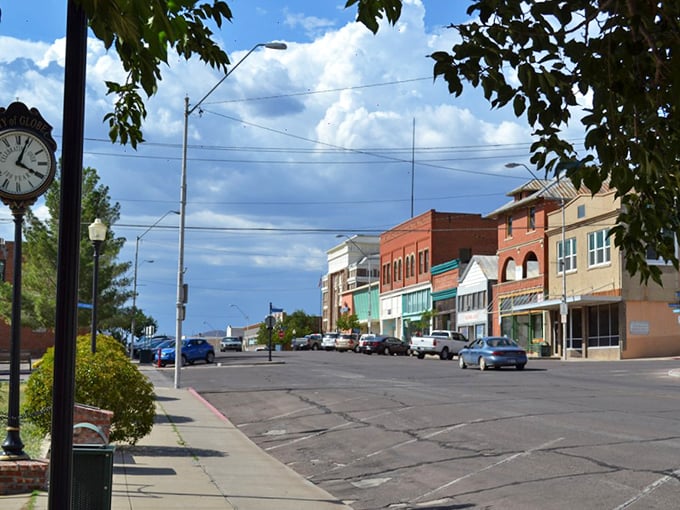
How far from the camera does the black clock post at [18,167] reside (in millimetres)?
9469

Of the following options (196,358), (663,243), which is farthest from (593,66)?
(196,358)

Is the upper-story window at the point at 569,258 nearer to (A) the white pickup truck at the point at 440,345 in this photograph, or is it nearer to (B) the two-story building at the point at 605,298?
(B) the two-story building at the point at 605,298

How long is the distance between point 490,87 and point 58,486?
9.67ft

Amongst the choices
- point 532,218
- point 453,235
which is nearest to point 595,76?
point 532,218

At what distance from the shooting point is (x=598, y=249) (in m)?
53.4

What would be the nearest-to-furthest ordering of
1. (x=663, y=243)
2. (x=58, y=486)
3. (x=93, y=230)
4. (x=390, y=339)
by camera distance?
(x=58, y=486) → (x=663, y=243) → (x=93, y=230) → (x=390, y=339)

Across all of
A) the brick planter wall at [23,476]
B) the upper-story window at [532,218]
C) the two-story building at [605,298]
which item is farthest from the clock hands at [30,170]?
the upper-story window at [532,218]

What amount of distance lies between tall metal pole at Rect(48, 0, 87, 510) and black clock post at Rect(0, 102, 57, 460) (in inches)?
205

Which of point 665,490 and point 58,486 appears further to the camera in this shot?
point 665,490

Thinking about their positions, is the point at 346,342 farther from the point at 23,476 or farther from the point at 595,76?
the point at 595,76

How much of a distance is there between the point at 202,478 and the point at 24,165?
171 inches

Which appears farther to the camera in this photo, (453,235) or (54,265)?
(453,235)

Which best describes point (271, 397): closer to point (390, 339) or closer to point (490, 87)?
point (490, 87)

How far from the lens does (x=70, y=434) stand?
4613 mm
